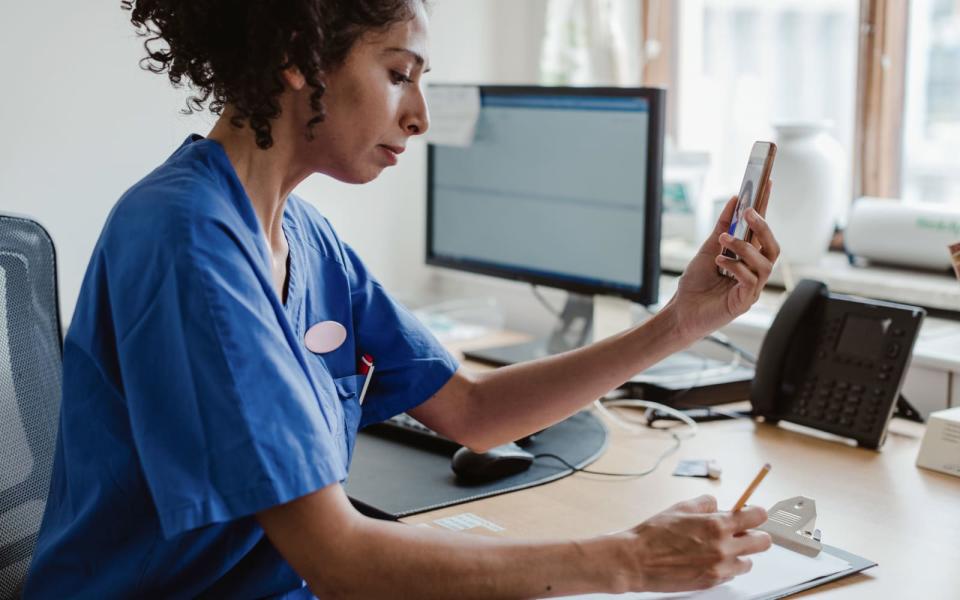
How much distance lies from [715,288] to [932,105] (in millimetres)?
1144

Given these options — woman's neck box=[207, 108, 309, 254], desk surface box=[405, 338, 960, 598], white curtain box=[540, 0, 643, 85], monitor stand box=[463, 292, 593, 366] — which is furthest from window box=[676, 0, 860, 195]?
woman's neck box=[207, 108, 309, 254]

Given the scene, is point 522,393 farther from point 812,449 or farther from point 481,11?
point 481,11

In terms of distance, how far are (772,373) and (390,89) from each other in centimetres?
76

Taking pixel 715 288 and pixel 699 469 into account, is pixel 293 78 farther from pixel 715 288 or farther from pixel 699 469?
pixel 699 469

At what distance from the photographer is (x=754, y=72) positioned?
8.04 ft

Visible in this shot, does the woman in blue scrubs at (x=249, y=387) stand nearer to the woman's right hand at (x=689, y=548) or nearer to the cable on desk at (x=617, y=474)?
the woman's right hand at (x=689, y=548)

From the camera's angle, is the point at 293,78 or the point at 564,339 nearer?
the point at 293,78

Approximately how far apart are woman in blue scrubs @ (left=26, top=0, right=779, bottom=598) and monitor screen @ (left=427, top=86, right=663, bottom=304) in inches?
18.5

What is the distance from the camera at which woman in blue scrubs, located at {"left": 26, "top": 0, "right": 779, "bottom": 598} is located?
0.87 m

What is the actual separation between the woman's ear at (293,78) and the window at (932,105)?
154 centimetres

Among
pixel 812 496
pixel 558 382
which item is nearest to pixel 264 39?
pixel 558 382

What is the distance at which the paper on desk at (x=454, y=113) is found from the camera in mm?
1918

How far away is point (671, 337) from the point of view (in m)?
1.29

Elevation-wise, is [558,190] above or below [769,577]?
above
